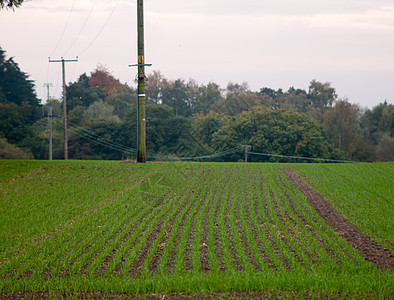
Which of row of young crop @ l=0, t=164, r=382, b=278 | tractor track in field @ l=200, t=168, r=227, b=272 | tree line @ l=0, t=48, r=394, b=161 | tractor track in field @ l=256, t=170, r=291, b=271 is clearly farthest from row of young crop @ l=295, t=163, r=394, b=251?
tree line @ l=0, t=48, r=394, b=161

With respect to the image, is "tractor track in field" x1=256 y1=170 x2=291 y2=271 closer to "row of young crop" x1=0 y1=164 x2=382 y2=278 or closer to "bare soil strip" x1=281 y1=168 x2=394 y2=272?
"row of young crop" x1=0 y1=164 x2=382 y2=278

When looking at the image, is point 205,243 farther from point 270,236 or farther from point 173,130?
point 173,130

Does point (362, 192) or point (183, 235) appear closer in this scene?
point (183, 235)

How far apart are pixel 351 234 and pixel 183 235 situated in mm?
4090

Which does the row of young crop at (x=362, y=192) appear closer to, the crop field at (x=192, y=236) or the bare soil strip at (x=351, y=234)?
the crop field at (x=192, y=236)

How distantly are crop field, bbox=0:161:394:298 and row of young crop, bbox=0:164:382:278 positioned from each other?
33 mm

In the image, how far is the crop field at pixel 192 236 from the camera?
6773 millimetres

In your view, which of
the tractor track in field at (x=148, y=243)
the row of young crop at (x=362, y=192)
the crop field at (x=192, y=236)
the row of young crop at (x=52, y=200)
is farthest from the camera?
the row of young crop at (x=362, y=192)

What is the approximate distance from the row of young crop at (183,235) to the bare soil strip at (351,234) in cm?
25

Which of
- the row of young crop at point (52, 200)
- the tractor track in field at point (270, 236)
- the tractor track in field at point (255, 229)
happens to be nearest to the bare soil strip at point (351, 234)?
the tractor track in field at point (270, 236)

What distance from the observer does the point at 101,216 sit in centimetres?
1157

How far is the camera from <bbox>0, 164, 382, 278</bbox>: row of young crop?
774 centimetres

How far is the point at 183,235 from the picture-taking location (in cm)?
973

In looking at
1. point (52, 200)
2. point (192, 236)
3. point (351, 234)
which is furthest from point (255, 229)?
point (52, 200)
